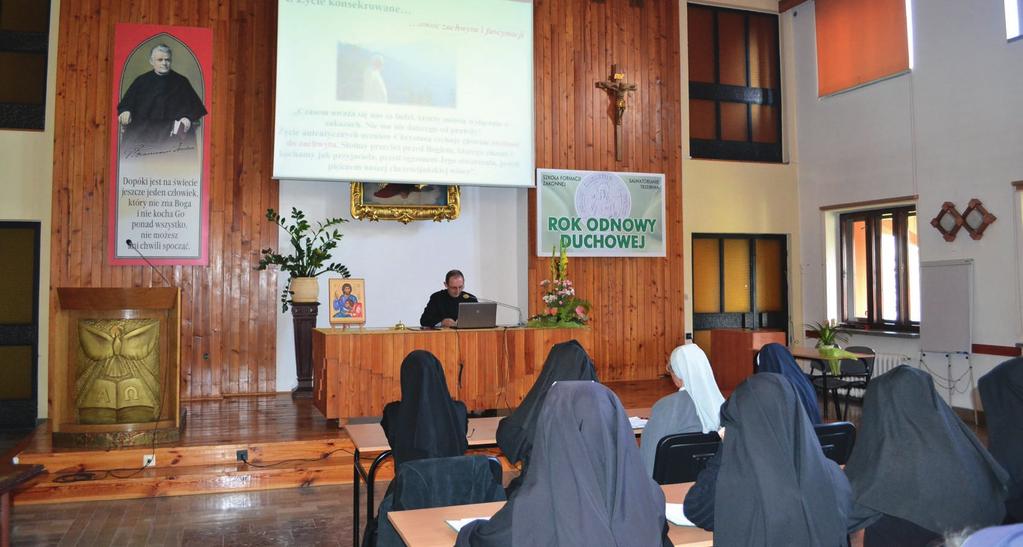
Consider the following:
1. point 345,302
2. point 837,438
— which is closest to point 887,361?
point 837,438

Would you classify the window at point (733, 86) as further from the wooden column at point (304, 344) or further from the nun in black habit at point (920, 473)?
the nun in black habit at point (920, 473)

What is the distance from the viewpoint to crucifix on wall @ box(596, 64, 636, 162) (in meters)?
9.70

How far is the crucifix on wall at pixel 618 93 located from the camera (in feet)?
31.8

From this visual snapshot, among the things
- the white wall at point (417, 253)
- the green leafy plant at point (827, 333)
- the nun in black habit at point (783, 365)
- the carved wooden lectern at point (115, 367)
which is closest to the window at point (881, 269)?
the green leafy plant at point (827, 333)

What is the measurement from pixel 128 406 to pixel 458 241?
15.7 ft

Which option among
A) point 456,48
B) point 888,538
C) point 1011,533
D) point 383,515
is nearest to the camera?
point 1011,533

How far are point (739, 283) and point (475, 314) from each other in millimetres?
5055

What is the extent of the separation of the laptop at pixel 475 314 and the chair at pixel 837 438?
12.2ft

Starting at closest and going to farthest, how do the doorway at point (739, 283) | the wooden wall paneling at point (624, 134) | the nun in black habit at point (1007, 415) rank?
1. the nun in black habit at point (1007, 415)
2. the wooden wall paneling at point (624, 134)
3. the doorway at point (739, 283)

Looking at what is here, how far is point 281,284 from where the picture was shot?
8781 millimetres

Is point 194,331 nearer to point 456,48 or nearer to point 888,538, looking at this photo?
point 456,48

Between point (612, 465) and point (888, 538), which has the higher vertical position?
point (612, 465)

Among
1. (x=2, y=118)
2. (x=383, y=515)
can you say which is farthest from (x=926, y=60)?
(x=2, y=118)

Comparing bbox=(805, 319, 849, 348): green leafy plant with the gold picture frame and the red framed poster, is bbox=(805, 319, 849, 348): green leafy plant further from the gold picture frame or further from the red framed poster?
the red framed poster
